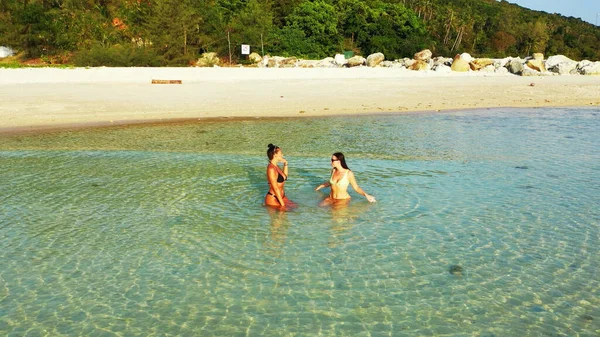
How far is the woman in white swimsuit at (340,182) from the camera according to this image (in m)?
9.02

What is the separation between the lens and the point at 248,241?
7980mm

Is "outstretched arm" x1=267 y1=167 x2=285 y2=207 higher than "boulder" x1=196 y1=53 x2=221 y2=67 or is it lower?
lower

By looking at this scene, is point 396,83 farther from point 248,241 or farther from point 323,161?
point 248,241

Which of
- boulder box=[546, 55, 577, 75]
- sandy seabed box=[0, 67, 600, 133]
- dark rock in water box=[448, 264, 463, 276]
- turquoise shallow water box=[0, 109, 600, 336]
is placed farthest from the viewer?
boulder box=[546, 55, 577, 75]

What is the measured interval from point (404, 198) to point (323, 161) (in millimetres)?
3533

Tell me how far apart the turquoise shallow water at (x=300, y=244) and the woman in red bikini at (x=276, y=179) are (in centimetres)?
35

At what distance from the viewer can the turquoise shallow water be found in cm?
577

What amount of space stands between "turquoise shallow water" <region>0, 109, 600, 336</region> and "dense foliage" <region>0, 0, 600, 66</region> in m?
30.7

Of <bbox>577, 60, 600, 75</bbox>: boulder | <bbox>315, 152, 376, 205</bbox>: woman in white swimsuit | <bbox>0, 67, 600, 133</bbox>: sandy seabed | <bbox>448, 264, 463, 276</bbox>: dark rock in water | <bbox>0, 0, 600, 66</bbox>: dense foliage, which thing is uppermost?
<bbox>0, 0, 600, 66</bbox>: dense foliage

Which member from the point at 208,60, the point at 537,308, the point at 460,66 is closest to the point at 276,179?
the point at 537,308

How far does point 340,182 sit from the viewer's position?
30.7 feet

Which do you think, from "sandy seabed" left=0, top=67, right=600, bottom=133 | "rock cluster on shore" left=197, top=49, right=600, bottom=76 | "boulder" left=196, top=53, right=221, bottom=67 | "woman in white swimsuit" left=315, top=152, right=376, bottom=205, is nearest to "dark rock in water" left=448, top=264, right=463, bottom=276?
"woman in white swimsuit" left=315, top=152, right=376, bottom=205

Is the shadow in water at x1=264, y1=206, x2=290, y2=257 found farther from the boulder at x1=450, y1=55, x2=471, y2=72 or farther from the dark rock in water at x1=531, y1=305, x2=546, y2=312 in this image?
the boulder at x1=450, y1=55, x2=471, y2=72

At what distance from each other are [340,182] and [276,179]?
118cm
